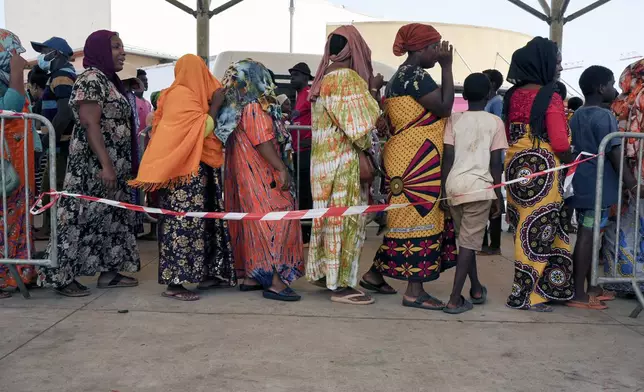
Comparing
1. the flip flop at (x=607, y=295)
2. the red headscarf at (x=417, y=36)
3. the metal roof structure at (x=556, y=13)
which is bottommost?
the flip flop at (x=607, y=295)

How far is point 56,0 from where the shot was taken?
2483 cm

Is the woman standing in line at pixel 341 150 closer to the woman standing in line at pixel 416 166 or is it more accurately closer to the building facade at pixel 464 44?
the woman standing in line at pixel 416 166

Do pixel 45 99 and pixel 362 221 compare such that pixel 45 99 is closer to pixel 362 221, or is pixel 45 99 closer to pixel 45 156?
pixel 45 156

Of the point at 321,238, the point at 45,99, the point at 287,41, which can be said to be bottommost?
the point at 321,238

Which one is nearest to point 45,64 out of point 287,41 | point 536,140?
point 536,140

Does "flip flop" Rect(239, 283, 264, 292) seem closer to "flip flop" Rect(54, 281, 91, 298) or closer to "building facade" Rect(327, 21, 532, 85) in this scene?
"flip flop" Rect(54, 281, 91, 298)

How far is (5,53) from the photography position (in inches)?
178

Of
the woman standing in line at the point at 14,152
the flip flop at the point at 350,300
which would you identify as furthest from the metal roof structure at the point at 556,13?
the woman standing in line at the point at 14,152

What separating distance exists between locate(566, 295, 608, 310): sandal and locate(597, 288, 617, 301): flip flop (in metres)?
0.16

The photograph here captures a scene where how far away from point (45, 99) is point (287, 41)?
80.9 ft

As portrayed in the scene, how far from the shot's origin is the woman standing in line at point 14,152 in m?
4.52

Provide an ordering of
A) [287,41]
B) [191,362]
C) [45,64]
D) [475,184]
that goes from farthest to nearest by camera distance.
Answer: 1. [287,41]
2. [45,64]
3. [475,184]
4. [191,362]

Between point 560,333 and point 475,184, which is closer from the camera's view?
point 560,333

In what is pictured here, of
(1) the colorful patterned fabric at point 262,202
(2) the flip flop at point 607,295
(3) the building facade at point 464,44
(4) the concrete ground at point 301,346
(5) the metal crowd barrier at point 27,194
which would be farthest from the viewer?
(3) the building facade at point 464,44
